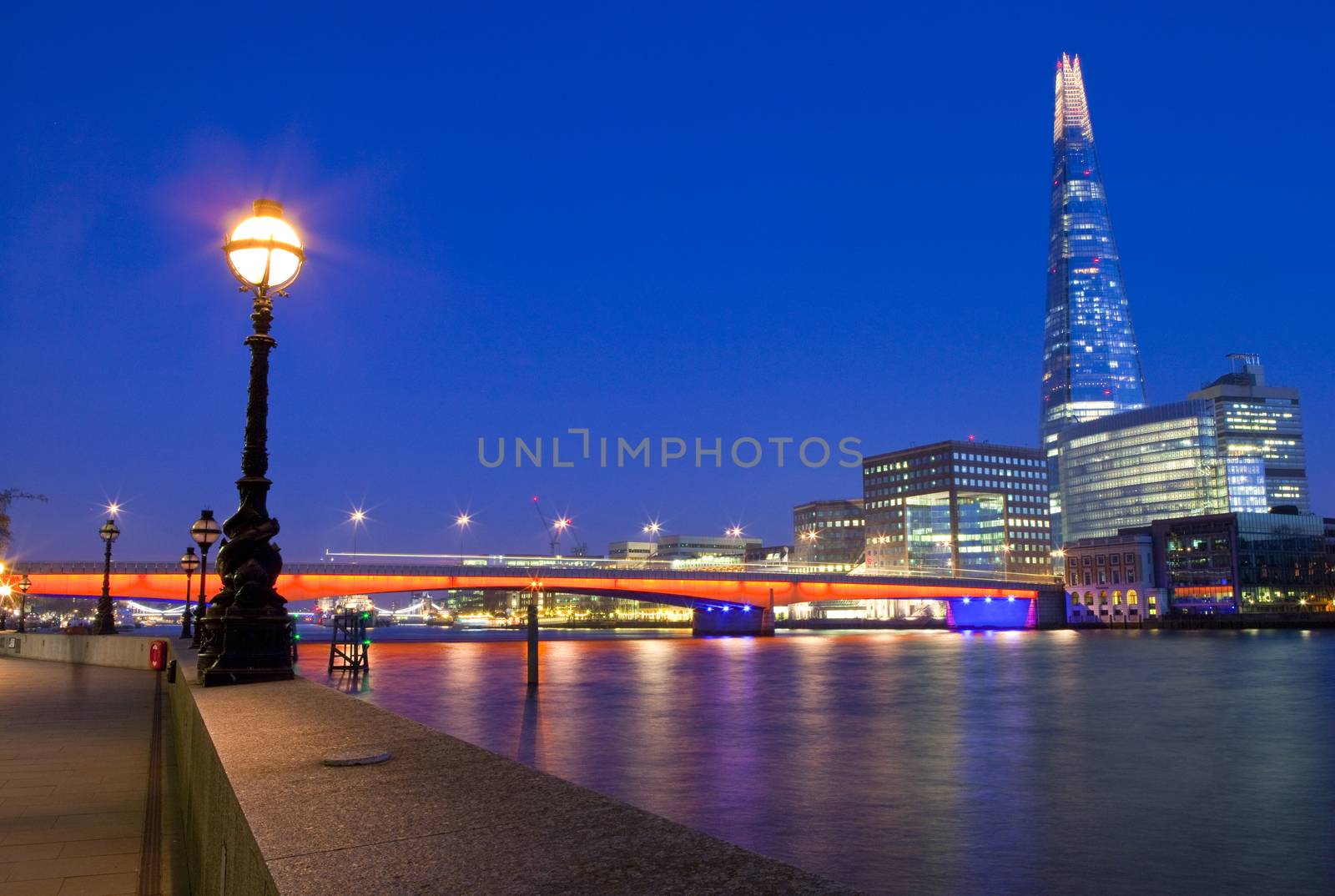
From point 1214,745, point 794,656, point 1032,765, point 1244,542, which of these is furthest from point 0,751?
point 1244,542

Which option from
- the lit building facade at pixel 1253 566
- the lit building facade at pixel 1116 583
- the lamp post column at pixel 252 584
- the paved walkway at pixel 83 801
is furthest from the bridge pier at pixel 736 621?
the lamp post column at pixel 252 584

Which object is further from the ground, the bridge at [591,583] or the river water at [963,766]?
the bridge at [591,583]

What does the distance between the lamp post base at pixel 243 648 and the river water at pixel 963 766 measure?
4873 millimetres

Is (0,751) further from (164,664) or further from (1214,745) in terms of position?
(1214,745)

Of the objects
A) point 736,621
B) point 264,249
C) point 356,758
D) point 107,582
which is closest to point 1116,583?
point 736,621

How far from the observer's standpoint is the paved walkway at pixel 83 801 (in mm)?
8812

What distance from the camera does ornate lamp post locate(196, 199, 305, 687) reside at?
13.6 metres

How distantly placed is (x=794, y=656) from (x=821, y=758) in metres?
54.1

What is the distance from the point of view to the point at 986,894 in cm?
934

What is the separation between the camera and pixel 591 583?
114812 millimetres

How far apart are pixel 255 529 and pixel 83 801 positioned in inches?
160

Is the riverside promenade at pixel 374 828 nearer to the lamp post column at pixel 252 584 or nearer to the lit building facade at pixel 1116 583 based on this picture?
the lamp post column at pixel 252 584

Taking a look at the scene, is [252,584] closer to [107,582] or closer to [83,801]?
[83,801]

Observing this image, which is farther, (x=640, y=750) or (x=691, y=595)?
(x=691, y=595)
